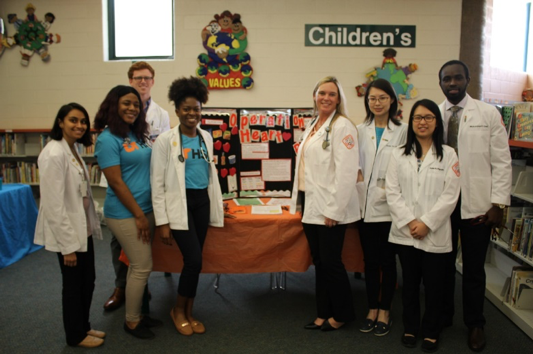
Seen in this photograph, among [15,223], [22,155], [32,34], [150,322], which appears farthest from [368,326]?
[32,34]

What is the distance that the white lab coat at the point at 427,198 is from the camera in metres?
2.21

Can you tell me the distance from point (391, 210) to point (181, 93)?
4.68 ft

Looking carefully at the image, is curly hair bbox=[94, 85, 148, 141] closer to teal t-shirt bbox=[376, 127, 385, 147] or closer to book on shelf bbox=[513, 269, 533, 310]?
teal t-shirt bbox=[376, 127, 385, 147]

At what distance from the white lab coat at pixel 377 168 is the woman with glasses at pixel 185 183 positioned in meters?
0.96

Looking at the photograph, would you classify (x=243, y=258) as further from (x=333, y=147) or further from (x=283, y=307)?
(x=333, y=147)

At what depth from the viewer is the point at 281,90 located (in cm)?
505

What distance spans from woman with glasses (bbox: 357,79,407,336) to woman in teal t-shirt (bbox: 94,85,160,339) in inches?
52.8

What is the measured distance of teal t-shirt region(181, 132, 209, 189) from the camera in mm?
2395

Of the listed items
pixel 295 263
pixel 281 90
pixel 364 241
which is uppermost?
pixel 281 90

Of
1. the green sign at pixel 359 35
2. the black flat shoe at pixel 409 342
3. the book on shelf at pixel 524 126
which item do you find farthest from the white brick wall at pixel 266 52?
the black flat shoe at pixel 409 342

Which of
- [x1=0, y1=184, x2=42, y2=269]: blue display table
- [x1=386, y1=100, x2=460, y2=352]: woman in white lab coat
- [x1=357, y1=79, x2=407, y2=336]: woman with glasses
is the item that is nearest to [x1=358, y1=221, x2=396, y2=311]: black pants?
[x1=357, y1=79, x2=407, y2=336]: woman with glasses

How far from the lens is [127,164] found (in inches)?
89.0

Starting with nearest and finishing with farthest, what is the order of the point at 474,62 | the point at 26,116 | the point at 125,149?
1. the point at 125,149
2. the point at 474,62
3. the point at 26,116

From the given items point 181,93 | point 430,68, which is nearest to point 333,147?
point 181,93
